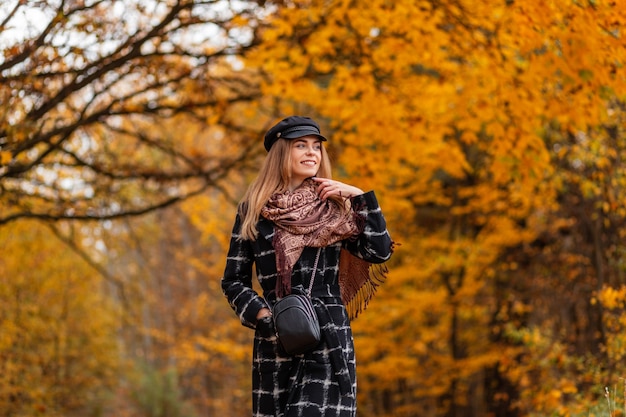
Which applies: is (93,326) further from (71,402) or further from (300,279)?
(300,279)

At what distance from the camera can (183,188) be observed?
19047mm

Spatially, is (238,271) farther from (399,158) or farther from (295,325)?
(399,158)

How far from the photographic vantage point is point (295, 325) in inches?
114

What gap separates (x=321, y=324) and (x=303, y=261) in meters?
0.28

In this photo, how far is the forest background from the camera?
18.5 feet

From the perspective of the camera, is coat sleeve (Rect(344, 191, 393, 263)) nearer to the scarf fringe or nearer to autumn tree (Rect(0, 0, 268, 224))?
the scarf fringe

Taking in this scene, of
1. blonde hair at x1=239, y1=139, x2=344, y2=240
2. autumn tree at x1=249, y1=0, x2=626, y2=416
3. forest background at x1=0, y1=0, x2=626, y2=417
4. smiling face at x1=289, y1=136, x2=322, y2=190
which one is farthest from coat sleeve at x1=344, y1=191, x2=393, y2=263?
autumn tree at x1=249, y1=0, x2=626, y2=416

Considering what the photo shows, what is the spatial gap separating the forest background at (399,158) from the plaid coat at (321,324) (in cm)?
140

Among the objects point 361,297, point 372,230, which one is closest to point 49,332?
point 361,297

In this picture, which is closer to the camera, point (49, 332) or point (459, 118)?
point (459, 118)

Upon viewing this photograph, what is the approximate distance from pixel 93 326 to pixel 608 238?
999cm

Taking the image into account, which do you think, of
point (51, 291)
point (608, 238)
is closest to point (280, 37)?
point (608, 238)

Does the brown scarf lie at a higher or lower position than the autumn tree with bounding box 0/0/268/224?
lower

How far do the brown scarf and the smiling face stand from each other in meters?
0.05
